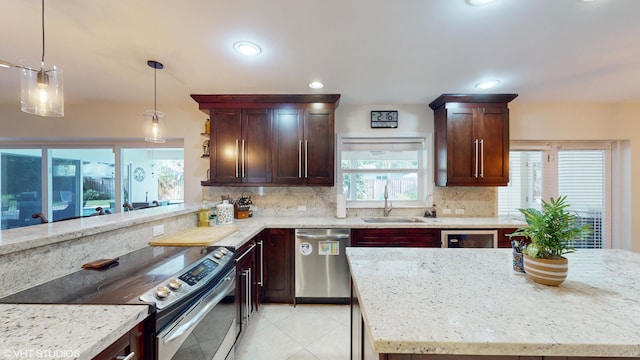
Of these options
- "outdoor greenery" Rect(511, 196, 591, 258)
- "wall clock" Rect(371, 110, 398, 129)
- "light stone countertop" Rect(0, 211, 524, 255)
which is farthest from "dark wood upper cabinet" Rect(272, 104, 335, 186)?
"outdoor greenery" Rect(511, 196, 591, 258)

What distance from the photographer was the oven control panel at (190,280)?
1.00 metres

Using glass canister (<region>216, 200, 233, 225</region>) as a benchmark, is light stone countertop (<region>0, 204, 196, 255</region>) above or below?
above

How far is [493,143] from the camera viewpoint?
9.65 ft

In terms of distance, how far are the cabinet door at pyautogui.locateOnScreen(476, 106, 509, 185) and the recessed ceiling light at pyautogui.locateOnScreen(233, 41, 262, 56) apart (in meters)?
2.66

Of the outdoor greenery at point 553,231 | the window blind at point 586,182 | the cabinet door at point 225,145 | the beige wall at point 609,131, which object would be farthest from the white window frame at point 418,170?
the outdoor greenery at point 553,231

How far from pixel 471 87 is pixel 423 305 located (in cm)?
270

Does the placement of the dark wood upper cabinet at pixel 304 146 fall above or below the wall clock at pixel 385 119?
below

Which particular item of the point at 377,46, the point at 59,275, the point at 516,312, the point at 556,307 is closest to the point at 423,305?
the point at 516,312

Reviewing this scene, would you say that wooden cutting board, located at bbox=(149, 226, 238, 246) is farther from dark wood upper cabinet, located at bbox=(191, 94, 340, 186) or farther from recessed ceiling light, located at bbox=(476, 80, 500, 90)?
recessed ceiling light, located at bbox=(476, 80, 500, 90)

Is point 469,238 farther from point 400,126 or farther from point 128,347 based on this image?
point 128,347

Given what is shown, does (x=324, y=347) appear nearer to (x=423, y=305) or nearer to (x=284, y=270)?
(x=284, y=270)

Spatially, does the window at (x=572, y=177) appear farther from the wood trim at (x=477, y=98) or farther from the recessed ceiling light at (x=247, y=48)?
the recessed ceiling light at (x=247, y=48)

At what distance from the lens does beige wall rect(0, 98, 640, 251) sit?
3.17 metres

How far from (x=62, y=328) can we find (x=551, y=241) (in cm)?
187
